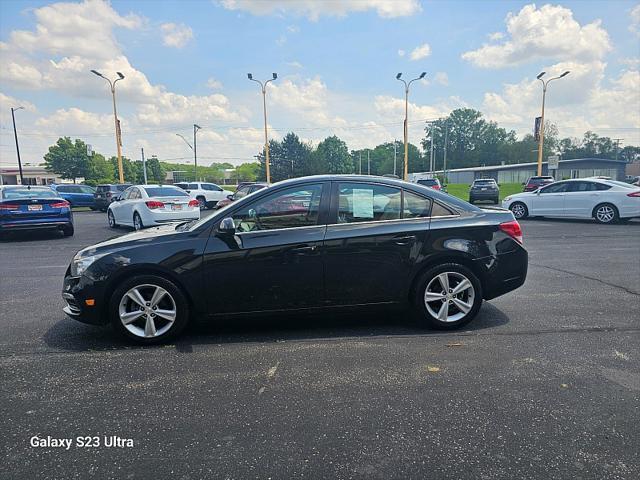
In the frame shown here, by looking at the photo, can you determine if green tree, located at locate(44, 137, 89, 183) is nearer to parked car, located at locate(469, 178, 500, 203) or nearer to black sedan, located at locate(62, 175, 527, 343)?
parked car, located at locate(469, 178, 500, 203)

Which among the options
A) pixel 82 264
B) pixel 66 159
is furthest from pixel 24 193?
pixel 66 159

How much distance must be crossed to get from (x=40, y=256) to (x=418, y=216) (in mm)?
8557

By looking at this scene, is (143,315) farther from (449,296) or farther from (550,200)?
(550,200)

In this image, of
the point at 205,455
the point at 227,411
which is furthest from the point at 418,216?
the point at 205,455

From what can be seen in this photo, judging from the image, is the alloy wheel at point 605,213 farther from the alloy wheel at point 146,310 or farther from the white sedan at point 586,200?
the alloy wheel at point 146,310

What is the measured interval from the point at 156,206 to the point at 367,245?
10.00 m

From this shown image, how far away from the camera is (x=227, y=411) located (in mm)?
Result: 2947

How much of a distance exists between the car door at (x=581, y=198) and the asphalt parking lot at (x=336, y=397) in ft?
35.5

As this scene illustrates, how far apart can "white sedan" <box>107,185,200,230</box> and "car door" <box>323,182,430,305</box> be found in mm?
9001

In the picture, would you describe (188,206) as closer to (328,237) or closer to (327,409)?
(328,237)

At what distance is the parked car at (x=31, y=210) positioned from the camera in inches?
441

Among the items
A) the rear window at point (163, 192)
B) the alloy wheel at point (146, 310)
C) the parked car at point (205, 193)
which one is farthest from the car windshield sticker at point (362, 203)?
the parked car at point (205, 193)

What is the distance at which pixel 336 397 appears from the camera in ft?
10.2

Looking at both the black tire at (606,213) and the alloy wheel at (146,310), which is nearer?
the alloy wheel at (146,310)
